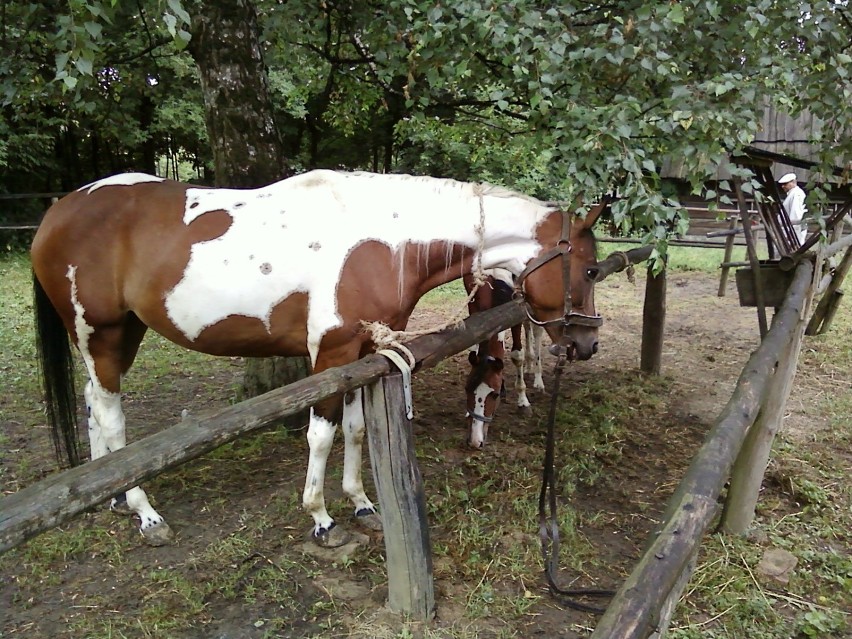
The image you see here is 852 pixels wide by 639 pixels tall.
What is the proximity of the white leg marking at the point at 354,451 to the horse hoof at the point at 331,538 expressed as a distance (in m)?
0.19

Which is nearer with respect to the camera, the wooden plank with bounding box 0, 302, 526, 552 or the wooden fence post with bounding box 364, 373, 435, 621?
the wooden plank with bounding box 0, 302, 526, 552

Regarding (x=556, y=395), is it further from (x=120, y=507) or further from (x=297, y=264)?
(x=120, y=507)

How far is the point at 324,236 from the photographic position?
2.72 meters

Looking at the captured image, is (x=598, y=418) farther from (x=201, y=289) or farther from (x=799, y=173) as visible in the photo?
(x=799, y=173)

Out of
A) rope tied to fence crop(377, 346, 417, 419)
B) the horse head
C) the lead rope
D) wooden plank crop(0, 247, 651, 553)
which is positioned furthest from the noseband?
rope tied to fence crop(377, 346, 417, 419)

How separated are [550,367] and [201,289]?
4.05 meters

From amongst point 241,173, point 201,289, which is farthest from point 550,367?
point 201,289

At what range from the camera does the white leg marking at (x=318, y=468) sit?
110 inches

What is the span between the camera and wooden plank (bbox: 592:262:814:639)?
3.51 ft

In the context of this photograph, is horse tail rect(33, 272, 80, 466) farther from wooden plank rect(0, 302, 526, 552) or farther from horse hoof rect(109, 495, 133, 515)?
wooden plank rect(0, 302, 526, 552)

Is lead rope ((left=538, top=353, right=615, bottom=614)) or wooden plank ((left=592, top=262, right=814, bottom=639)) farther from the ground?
wooden plank ((left=592, top=262, right=814, bottom=639))

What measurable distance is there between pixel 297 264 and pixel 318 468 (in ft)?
3.16

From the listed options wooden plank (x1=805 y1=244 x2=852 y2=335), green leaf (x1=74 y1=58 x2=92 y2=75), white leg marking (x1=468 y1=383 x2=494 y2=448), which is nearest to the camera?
green leaf (x1=74 y1=58 x2=92 y2=75)

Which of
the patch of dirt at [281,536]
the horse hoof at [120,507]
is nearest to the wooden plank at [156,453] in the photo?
the patch of dirt at [281,536]
